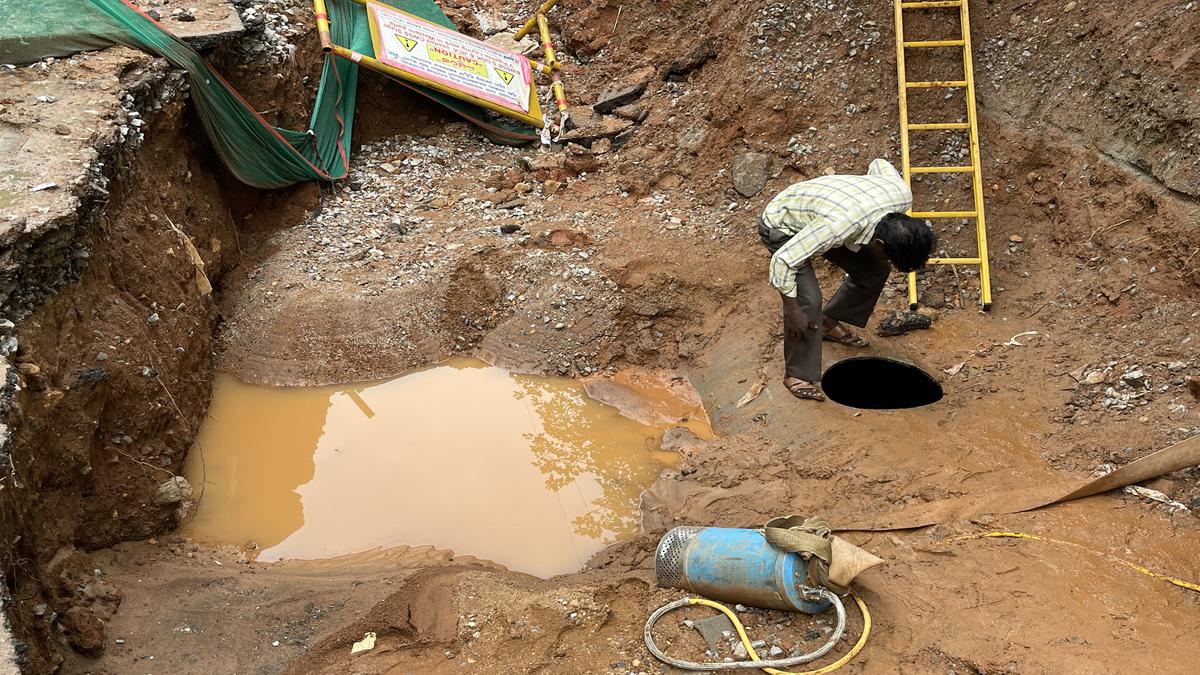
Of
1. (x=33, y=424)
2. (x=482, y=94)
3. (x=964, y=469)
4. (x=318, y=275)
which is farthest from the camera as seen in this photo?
(x=482, y=94)

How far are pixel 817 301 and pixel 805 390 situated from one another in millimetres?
607

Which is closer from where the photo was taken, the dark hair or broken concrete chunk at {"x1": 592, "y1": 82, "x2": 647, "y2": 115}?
the dark hair

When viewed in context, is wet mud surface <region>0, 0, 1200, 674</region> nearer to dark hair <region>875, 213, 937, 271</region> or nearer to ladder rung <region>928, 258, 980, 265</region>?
ladder rung <region>928, 258, 980, 265</region>

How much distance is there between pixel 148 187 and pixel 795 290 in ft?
13.5

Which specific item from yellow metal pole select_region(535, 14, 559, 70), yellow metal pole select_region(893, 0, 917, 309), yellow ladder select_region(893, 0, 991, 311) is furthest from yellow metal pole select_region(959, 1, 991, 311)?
yellow metal pole select_region(535, 14, 559, 70)

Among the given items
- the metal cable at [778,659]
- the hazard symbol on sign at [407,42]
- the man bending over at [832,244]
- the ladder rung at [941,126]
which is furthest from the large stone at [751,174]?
the metal cable at [778,659]

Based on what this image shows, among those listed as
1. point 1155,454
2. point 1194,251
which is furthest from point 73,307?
point 1194,251

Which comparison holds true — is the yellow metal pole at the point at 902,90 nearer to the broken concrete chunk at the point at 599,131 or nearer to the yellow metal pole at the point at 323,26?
the broken concrete chunk at the point at 599,131

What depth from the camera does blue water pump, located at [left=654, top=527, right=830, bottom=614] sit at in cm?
Result: 319

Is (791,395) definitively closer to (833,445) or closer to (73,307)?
(833,445)

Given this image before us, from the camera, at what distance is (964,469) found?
13.3 ft

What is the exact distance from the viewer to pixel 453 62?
7.94 metres

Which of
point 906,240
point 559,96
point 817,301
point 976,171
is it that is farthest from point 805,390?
point 559,96

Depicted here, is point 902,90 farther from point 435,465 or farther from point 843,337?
point 435,465
